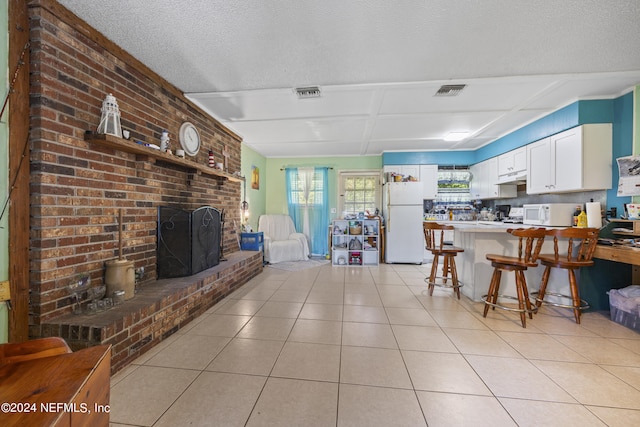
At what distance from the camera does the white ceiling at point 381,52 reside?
169 centimetres

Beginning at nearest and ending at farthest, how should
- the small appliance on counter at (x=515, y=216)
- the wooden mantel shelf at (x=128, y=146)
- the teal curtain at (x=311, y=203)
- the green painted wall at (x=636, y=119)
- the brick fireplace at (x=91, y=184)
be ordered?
the brick fireplace at (x=91, y=184) < the wooden mantel shelf at (x=128, y=146) < the green painted wall at (x=636, y=119) < the small appliance on counter at (x=515, y=216) < the teal curtain at (x=311, y=203)

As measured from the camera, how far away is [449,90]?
9.11 ft

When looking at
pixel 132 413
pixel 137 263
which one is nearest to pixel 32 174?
pixel 137 263

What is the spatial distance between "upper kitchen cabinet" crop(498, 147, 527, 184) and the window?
2399 mm

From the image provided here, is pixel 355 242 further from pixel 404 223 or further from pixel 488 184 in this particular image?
pixel 488 184

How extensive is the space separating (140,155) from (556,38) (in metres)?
3.62

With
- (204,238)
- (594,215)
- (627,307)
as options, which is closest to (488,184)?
(594,215)

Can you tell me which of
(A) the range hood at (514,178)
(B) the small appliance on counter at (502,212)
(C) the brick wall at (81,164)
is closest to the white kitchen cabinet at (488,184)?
(A) the range hood at (514,178)

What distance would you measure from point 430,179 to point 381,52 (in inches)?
149

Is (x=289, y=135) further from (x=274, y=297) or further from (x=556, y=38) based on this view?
(x=556, y=38)

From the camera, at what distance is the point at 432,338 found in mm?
2105

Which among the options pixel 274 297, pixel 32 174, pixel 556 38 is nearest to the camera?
pixel 32 174

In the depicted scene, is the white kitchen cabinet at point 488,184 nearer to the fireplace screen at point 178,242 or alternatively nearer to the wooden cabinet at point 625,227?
the wooden cabinet at point 625,227

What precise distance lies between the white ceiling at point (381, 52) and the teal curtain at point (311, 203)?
2.45 metres
